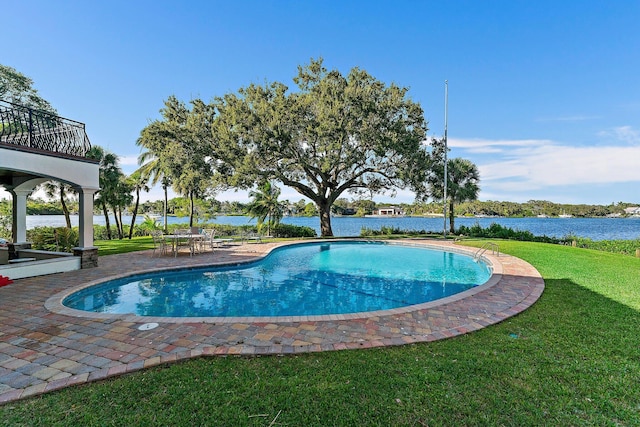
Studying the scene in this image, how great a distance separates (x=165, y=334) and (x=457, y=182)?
25.8m

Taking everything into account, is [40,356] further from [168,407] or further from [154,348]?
[168,407]

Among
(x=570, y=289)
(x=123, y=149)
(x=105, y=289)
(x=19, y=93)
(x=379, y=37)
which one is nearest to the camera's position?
(x=570, y=289)

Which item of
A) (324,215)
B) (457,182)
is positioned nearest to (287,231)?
(324,215)

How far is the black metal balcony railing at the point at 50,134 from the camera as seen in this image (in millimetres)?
8375

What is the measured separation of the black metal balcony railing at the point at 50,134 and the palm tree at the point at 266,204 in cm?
1256

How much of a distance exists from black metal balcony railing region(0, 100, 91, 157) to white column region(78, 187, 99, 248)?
1164 millimetres

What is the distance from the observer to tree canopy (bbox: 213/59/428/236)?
728 inches

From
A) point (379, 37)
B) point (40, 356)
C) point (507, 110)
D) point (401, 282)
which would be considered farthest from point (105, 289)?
point (507, 110)

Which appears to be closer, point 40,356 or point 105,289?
point 40,356

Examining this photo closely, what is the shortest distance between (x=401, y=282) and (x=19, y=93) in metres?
24.1

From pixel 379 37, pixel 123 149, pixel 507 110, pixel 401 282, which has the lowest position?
pixel 401 282

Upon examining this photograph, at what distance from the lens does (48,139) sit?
8.96m

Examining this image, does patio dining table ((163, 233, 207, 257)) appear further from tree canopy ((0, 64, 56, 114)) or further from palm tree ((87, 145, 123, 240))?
tree canopy ((0, 64, 56, 114))

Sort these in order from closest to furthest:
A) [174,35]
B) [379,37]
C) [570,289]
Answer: [570,289]
[174,35]
[379,37]
